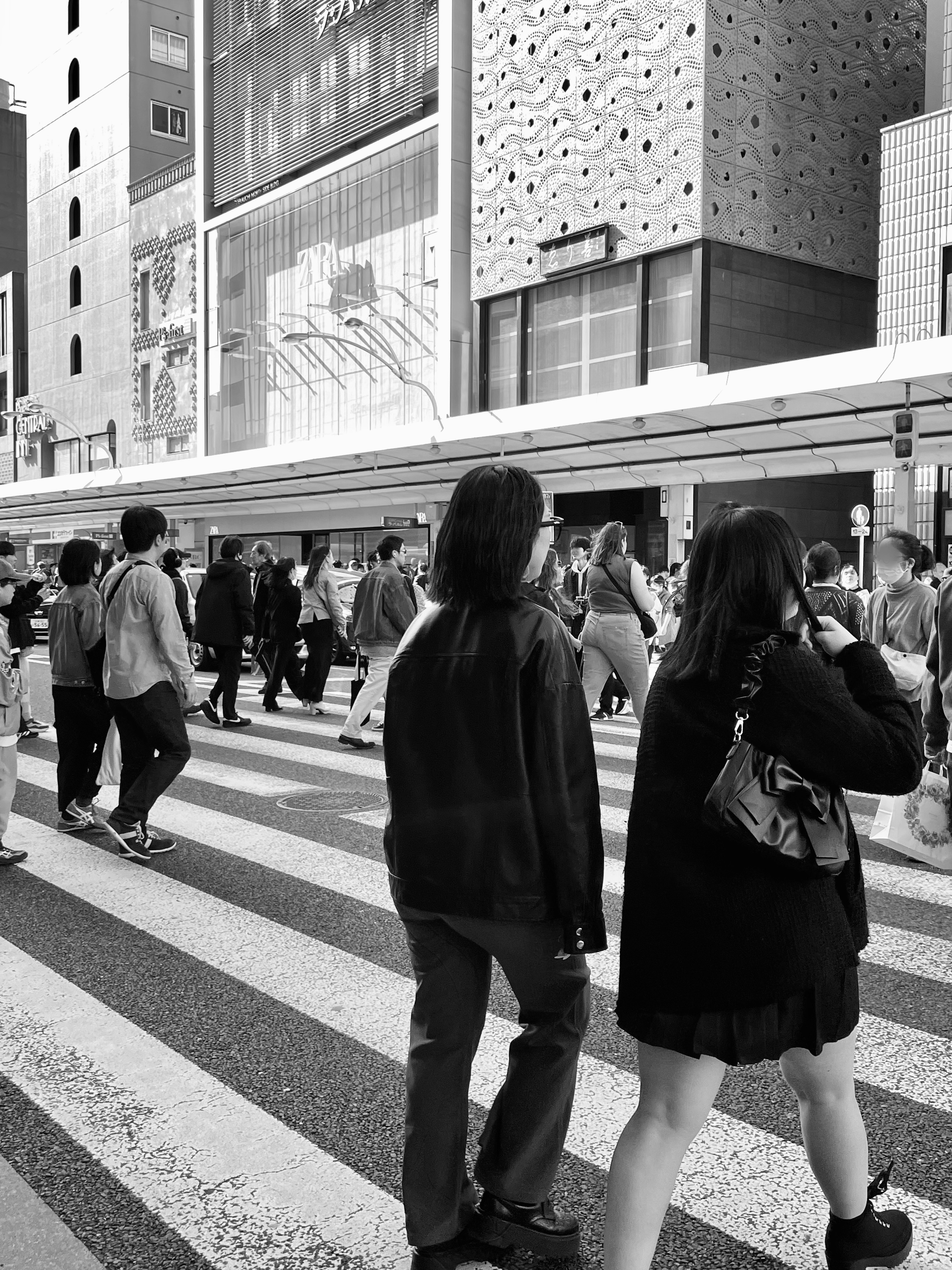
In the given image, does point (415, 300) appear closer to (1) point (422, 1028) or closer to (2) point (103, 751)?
(2) point (103, 751)

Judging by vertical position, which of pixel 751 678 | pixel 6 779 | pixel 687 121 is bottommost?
pixel 6 779

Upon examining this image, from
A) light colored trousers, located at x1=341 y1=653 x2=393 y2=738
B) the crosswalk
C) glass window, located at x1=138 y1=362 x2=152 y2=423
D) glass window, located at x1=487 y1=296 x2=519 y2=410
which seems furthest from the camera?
glass window, located at x1=138 y1=362 x2=152 y2=423

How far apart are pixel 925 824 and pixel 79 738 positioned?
4.95 metres

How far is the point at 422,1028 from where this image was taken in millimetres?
→ 2539

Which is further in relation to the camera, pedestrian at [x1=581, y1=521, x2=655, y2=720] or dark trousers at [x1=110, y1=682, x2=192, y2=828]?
pedestrian at [x1=581, y1=521, x2=655, y2=720]

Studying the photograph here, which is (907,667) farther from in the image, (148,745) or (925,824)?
(148,745)

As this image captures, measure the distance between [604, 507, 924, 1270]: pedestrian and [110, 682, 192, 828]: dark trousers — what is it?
15.2ft

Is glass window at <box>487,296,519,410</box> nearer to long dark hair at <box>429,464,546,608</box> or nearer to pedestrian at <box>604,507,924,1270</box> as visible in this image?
long dark hair at <box>429,464,546,608</box>

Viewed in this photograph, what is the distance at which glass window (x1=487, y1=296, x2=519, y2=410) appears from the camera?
37031mm

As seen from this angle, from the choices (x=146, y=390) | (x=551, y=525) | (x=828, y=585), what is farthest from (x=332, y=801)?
(x=146, y=390)

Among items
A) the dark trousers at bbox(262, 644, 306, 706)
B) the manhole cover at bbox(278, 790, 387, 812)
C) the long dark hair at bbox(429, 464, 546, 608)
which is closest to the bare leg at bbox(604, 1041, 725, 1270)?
the long dark hair at bbox(429, 464, 546, 608)

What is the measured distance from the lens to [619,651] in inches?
382

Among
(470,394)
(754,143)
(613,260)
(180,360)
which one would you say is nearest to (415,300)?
(470,394)

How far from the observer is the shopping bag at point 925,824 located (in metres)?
5.76
